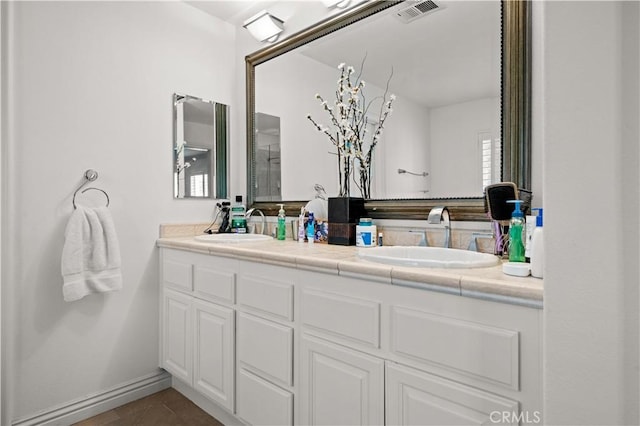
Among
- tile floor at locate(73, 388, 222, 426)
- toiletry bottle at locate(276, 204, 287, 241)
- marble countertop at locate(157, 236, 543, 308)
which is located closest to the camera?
marble countertop at locate(157, 236, 543, 308)

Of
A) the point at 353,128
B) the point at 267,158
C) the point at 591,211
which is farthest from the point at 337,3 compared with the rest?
the point at 591,211

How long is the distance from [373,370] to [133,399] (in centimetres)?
162

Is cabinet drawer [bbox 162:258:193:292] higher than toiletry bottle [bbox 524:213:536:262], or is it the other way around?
toiletry bottle [bbox 524:213:536:262]

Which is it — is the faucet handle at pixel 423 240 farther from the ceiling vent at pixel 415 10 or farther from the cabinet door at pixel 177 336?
the cabinet door at pixel 177 336

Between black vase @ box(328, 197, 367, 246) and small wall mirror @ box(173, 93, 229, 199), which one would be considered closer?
black vase @ box(328, 197, 367, 246)

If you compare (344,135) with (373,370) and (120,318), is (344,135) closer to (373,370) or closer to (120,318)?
(373,370)

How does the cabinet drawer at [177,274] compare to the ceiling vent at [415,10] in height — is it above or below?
below

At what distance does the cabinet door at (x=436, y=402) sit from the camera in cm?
95

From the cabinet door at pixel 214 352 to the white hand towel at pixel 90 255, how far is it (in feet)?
1.57

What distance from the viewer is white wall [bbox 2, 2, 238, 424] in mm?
1739

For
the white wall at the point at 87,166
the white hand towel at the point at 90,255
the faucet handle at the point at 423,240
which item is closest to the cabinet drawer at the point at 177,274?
the white wall at the point at 87,166

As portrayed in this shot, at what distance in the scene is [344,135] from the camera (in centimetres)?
200

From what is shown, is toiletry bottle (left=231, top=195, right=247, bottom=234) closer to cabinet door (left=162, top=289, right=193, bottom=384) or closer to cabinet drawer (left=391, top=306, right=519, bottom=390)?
cabinet door (left=162, top=289, right=193, bottom=384)

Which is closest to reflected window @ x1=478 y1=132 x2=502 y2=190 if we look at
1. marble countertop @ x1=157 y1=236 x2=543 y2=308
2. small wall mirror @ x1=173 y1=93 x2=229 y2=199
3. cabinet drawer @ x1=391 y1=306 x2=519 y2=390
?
marble countertop @ x1=157 y1=236 x2=543 y2=308
